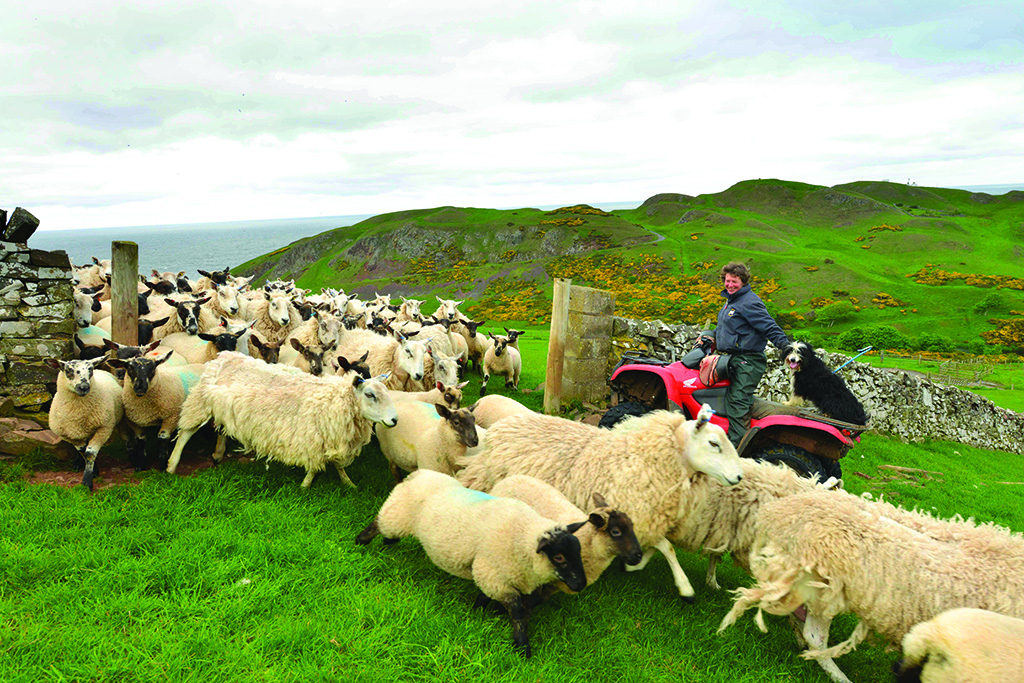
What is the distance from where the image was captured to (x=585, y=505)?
5.16m

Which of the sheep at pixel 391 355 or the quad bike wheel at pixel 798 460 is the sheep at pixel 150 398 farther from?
the quad bike wheel at pixel 798 460

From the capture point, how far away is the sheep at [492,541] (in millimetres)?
3795

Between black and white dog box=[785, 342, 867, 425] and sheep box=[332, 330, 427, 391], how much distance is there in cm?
547

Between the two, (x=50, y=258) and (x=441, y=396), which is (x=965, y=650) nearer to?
(x=441, y=396)

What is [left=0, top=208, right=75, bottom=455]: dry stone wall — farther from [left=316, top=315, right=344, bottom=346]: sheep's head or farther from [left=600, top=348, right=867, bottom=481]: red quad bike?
[left=600, top=348, right=867, bottom=481]: red quad bike

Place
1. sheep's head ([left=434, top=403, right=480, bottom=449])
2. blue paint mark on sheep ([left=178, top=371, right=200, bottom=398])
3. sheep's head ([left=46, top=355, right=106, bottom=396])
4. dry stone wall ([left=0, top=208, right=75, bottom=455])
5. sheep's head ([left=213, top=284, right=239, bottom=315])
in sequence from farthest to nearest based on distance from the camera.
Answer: sheep's head ([left=213, top=284, right=239, bottom=315]) → blue paint mark on sheep ([left=178, top=371, right=200, bottom=398]) → dry stone wall ([left=0, top=208, right=75, bottom=455]) → sheep's head ([left=434, top=403, right=480, bottom=449]) → sheep's head ([left=46, top=355, right=106, bottom=396])

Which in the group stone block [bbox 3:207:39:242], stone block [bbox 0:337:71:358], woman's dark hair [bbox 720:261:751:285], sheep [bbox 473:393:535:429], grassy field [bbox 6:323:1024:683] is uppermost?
stone block [bbox 3:207:39:242]

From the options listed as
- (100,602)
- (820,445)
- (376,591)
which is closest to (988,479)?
(820,445)

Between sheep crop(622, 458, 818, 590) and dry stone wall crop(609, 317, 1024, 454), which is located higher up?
sheep crop(622, 458, 818, 590)

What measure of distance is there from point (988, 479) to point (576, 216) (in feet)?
244

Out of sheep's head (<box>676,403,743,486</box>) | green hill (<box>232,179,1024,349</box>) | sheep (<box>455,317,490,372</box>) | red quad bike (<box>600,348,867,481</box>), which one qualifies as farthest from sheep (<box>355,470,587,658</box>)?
green hill (<box>232,179,1024,349</box>)

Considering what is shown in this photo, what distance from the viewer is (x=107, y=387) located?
20.2 ft

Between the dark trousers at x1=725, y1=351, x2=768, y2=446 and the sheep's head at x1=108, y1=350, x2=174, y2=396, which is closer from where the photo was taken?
the sheep's head at x1=108, y1=350, x2=174, y2=396

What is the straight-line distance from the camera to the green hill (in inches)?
1955
